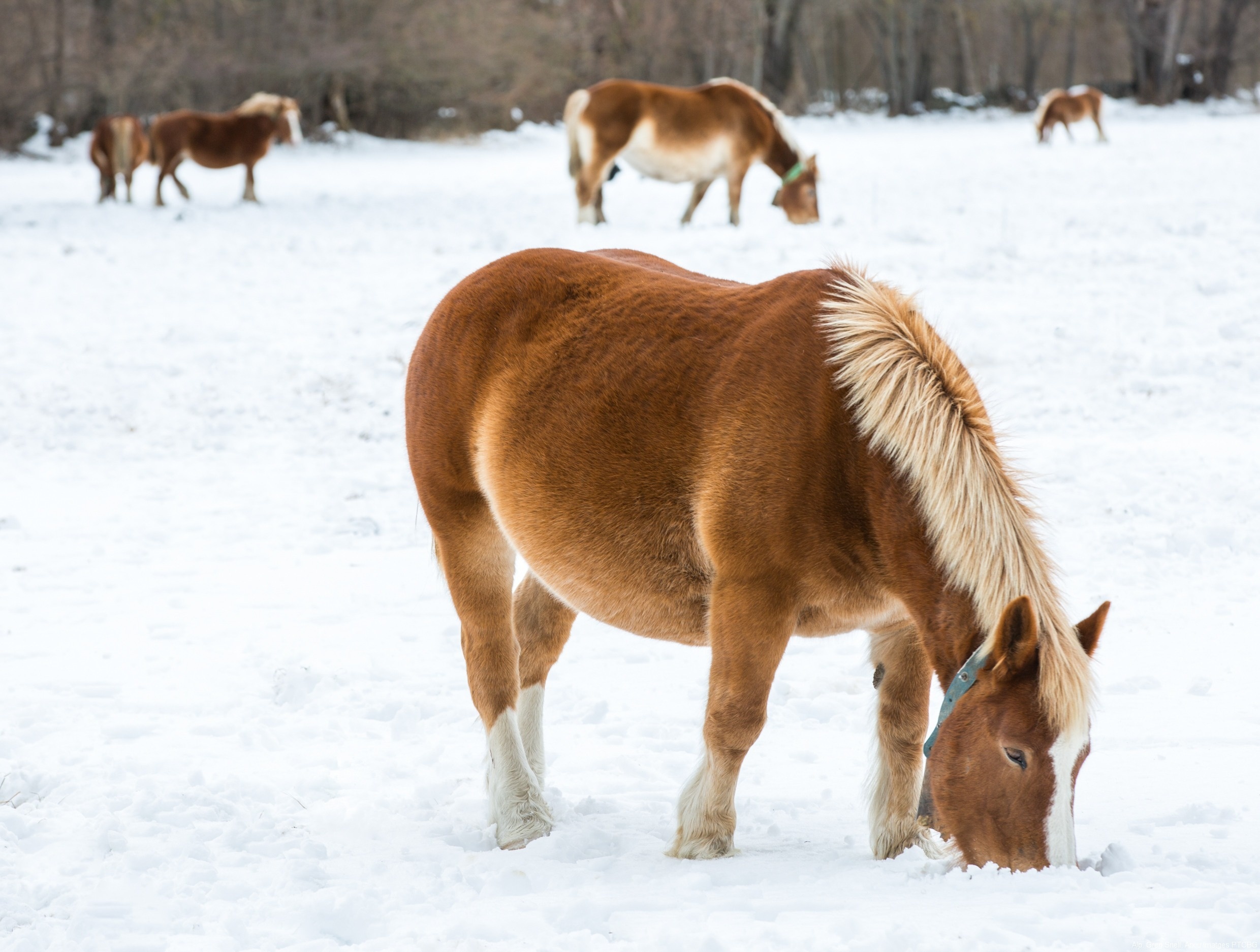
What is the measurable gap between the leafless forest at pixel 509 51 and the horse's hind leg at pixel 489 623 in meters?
22.1

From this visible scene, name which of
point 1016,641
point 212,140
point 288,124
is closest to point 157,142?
point 212,140

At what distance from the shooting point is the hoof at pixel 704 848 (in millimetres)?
2711

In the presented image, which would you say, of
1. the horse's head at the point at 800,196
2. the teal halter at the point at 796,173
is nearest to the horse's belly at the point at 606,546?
the horse's head at the point at 800,196

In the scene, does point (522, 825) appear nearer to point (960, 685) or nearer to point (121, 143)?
point (960, 685)

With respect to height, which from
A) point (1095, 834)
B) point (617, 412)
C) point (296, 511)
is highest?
point (617, 412)

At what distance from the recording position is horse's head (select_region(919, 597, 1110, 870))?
2.20 metres

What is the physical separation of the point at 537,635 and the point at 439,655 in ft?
3.25

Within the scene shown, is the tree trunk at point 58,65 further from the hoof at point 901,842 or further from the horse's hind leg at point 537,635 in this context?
the hoof at point 901,842

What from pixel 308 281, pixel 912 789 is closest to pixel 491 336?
pixel 912 789

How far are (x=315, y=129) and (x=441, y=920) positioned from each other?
27084 millimetres

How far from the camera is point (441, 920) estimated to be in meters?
2.46

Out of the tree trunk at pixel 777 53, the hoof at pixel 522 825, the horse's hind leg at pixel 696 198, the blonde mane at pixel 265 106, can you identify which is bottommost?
the hoof at pixel 522 825

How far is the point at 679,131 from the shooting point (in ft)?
44.9

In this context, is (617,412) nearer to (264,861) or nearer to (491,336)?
(491,336)
